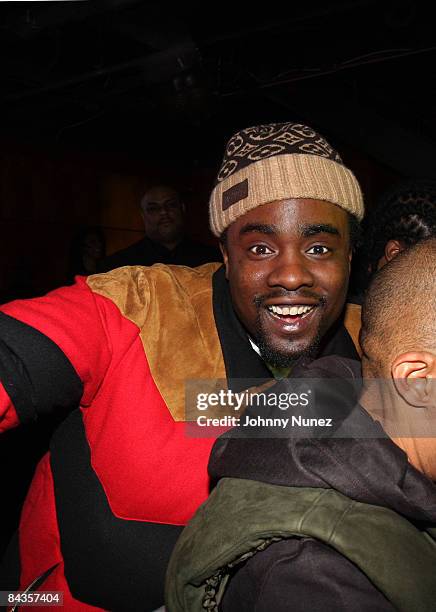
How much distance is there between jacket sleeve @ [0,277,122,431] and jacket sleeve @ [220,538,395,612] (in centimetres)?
46

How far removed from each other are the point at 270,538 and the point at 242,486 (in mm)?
81

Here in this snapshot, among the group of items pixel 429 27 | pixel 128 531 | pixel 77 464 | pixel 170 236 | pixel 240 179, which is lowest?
pixel 128 531

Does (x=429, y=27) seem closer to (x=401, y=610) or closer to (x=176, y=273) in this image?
(x=176, y=273)

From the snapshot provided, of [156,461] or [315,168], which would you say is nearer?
[156,461]

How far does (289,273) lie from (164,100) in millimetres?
3498

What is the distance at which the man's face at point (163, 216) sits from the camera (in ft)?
12.3

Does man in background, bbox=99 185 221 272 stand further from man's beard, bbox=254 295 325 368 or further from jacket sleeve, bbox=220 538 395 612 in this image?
jacket sleeve, bbox=220 538 395 612

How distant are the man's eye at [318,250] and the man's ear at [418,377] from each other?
43 cm

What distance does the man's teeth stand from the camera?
1.21 metres

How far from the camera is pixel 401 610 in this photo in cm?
67

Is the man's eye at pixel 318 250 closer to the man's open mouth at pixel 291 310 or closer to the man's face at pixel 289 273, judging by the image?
the man's face at pixel 289 273

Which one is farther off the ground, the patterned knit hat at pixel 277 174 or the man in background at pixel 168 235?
the man in background at pixel 168 235

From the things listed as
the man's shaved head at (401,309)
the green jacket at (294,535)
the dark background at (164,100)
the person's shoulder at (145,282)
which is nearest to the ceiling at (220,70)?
the dark background at (164,100)

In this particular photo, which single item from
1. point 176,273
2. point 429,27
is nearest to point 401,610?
point 176,273
